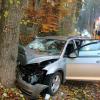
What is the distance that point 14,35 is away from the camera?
10297 millimetres

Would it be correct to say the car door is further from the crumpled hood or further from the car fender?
the crumpled hood

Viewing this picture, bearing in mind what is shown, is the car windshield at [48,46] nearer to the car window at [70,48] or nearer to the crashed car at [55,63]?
the crashed car at [55,63]

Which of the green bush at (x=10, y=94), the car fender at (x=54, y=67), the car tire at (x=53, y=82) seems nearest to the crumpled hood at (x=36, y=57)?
the car fender at (x=54, y=67)

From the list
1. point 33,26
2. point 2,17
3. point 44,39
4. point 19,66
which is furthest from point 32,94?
point 33,26

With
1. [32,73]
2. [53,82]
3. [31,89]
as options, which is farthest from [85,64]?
[31,89]

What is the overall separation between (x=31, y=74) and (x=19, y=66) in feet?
1.68

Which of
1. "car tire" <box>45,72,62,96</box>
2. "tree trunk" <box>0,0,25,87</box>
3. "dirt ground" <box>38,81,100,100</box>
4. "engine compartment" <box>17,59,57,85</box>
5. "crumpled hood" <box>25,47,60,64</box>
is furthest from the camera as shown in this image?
"dirt ground" <box>38,81,100,100</box>

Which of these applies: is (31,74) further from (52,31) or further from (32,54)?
(52,31)

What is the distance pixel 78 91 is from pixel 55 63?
1.53 metres

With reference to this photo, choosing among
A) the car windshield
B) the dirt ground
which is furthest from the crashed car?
the dirt ground

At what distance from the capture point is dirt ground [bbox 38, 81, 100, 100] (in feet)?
37.7

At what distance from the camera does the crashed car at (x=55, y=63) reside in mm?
10797

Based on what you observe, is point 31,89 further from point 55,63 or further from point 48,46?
point 48,46

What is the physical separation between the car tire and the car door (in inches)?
32.9
